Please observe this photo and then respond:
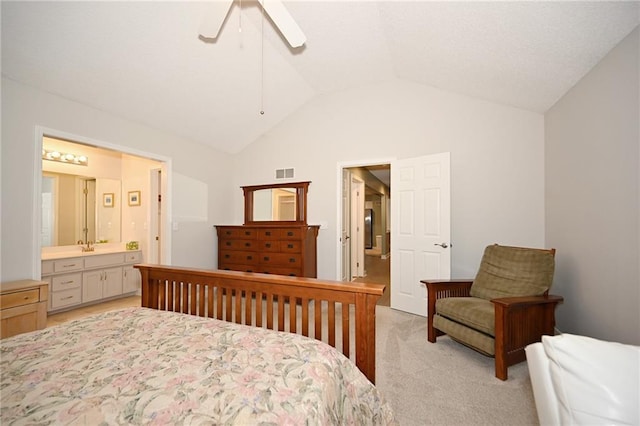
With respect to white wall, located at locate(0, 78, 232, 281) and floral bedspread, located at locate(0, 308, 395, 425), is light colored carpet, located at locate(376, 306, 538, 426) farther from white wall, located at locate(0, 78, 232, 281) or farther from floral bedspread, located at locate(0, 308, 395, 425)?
white wall, located at locate(0, 78, 232, 281)

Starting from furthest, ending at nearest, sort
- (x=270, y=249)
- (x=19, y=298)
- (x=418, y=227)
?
(x=270, y=249) < (x=418, y=227) < (x=19, y=298)

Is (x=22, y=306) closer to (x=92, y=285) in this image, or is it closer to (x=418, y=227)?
(x=92, y=285)

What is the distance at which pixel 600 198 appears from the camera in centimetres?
212

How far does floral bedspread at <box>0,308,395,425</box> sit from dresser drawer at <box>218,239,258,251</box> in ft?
9.06

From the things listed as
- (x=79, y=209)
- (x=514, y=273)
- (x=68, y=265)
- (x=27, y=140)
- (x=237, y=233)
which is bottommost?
(x=68, y=265)

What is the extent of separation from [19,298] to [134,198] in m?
2.59

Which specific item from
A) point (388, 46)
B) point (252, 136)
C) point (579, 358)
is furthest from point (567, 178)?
point (252, 136)

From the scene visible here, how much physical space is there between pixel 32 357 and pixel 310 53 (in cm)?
357

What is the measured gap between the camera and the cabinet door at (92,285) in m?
3.78

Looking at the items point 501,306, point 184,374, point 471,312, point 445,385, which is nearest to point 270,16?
point 184,374

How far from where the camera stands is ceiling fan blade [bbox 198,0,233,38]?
1.80 m

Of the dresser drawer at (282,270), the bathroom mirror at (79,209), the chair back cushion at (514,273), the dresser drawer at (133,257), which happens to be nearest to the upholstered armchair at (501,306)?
the chair back cushion at (514,273)

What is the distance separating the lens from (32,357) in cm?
109

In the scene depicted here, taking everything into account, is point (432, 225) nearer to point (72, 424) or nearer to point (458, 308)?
point (458, 308)
